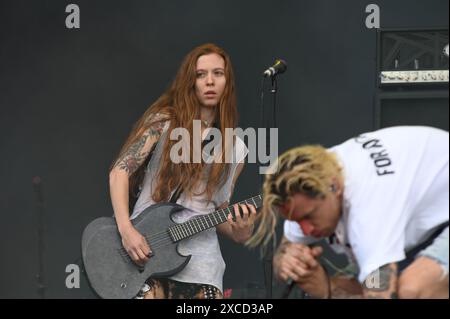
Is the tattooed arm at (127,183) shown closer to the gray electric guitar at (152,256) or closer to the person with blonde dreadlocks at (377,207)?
the gray electric guitar at (152,256)

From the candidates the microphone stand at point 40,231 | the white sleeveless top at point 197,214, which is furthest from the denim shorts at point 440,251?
the microphone stand at point 40,231

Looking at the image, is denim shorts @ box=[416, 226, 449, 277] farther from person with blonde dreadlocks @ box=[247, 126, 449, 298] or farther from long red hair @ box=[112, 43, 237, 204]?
long red hair @ box=[112, 43, 237, 204]

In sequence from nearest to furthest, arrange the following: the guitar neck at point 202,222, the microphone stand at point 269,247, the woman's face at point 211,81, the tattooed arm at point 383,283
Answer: the tattooed arm at point 383,283, the microphone stand at point 269,247, the guitar neck at point 202,222, the woman's face at point 211,81

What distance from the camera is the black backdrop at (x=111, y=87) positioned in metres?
5.58

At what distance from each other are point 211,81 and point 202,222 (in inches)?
28.7

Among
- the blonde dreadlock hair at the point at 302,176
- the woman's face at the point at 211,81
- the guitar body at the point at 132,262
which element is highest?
the woman's face at the point at 211,81

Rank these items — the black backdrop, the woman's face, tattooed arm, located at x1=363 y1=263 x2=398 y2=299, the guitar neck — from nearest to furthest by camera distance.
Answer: tattooed arm, located at x1=363 y1=263 x2=398 y2=299
the guitar neck
the woman's face
the black backdrop

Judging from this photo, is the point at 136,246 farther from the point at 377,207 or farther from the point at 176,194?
the point at 377,207

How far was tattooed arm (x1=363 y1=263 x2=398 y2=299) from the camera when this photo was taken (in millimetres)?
4410

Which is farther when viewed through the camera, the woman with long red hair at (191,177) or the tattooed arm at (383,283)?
the woman with long red hair at (191,177)

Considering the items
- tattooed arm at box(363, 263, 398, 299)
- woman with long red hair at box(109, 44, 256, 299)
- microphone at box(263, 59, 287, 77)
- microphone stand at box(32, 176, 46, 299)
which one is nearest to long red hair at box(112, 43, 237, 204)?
woman with long red hair at box(109, 44, 256, 299)

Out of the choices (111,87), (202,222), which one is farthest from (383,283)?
(111,87)

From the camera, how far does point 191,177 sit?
542 cm

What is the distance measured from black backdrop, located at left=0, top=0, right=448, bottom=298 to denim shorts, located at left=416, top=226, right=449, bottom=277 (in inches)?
44.3
